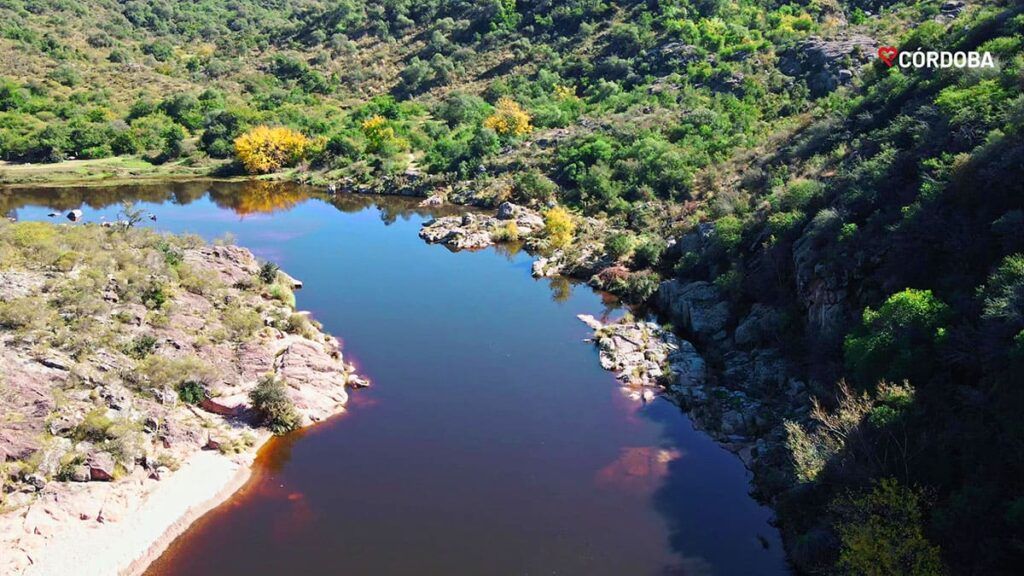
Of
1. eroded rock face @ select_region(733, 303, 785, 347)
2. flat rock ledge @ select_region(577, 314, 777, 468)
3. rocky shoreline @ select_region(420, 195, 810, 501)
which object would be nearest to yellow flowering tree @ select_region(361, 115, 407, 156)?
rocky shoreline @ select_region(420, 195, 810, 501)

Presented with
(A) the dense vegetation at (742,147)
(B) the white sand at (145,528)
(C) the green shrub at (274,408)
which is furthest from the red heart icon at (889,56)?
(B) the white sand at (145,528)

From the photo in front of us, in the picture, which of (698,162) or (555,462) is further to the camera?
(698,162)

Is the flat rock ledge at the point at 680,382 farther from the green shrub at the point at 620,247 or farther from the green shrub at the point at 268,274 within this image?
the green shrub at the point at 268,274

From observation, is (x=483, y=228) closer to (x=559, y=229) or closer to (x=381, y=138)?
(x=559, y=229)

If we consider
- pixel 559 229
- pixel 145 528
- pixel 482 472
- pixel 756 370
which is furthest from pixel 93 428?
pixel 559 229

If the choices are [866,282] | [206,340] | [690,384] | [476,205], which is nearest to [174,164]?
[476,205]

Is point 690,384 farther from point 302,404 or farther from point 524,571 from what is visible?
point 302,404

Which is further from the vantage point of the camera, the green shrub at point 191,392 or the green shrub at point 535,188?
the green shrub at point 535,188
